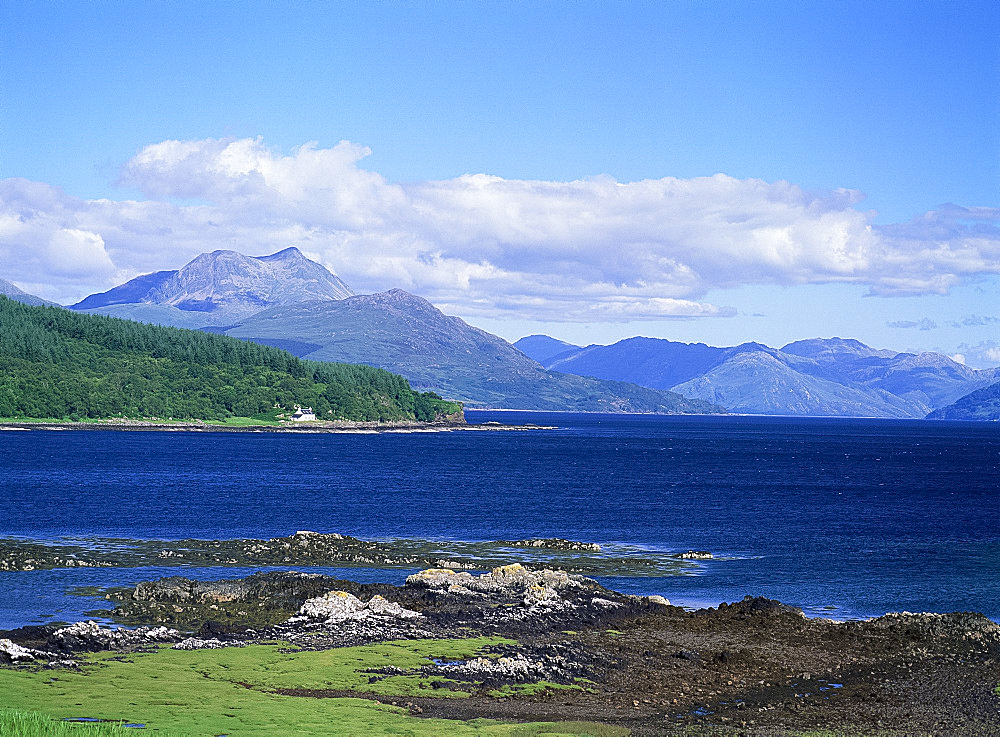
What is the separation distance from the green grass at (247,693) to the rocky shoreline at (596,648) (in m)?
0.82

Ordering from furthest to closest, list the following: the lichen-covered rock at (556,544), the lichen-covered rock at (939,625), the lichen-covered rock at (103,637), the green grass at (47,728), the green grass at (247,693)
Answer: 1. the lichen-covered rock at (556,544)
2. the lichen-covered rock at (939,625)
3. the lichen-covered rock at (103,637)
4. the green grass at (247,693)
5. the green grass at (47,728)

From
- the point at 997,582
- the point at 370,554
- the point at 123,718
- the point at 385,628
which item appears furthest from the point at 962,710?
the point at 370,554

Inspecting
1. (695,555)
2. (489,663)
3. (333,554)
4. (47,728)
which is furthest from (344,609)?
(695,555)

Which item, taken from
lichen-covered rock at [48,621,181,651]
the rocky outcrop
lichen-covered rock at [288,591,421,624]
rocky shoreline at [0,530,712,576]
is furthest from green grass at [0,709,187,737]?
rocky shoreline at [0,530,712,576]

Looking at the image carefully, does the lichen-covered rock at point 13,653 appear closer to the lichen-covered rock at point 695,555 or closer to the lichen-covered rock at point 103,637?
the lichen-covered rock at point 103,637

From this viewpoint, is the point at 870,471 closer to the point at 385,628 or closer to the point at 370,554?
the point at 370,554

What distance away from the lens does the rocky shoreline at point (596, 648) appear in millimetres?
35062

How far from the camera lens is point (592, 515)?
10862 centimetres

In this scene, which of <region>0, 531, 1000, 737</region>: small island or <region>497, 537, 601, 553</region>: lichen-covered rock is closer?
<region>0, 531, 1000, 737</region>: small island

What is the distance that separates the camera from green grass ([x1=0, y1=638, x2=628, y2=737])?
30703 millimetres

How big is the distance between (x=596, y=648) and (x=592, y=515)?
212 ft

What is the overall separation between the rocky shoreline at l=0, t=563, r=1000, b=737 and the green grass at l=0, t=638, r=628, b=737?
0.82 meters

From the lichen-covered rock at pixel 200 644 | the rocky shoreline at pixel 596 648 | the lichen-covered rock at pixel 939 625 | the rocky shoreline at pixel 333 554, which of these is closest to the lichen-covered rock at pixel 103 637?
the rocky shoreline at pixel 596 648

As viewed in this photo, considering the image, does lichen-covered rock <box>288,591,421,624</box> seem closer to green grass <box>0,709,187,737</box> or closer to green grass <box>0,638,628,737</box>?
green grass <box>0,638,628,737</box>
